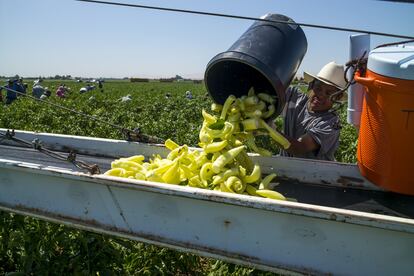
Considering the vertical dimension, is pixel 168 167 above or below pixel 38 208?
above

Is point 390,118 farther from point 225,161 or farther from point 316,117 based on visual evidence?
point 316,117

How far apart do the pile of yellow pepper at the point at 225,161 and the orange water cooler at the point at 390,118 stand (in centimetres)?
65

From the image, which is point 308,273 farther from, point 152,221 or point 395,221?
point 152,221

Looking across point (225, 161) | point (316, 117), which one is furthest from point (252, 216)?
point (316, 117)

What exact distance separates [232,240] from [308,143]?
71.9 inches

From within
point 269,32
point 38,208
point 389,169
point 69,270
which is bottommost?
point 69,270

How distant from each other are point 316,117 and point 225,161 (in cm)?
168

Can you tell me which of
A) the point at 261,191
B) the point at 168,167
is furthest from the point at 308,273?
A: the point at 168,167

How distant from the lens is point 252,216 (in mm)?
1942

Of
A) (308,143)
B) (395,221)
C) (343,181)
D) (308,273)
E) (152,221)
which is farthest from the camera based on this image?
(308,143)

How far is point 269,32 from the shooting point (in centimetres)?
275

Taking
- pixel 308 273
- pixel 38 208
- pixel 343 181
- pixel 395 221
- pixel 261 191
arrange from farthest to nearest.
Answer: pixel 343 181, pixel 38 208, pixel 261 191, pixel 308 273, pixel 395 221

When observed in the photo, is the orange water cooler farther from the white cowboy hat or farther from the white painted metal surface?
the white cowboy hat

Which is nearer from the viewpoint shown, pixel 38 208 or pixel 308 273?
pixel 308 273
